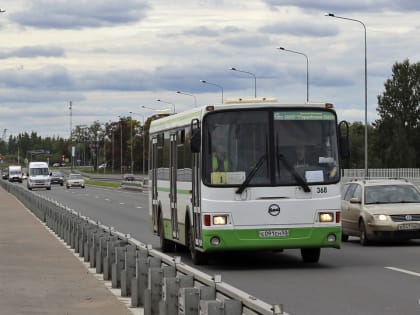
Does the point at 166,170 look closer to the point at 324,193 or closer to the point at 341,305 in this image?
the point at 324,193

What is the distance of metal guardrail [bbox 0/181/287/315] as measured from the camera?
26.2ft

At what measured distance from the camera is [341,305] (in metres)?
13.1

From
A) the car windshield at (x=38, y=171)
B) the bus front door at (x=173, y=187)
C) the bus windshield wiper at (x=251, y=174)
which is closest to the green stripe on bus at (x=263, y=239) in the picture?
the bus windshield wiper at (x=251, y=174)

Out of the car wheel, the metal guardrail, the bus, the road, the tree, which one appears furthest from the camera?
the tree

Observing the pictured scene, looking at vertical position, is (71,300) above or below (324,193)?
below

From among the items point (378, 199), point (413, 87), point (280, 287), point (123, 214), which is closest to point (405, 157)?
point (413, 87)

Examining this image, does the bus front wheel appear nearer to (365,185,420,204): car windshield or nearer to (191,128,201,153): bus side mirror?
(191,128,201,153): bus side mirror

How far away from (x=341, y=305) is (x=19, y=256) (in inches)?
415

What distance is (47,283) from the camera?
653 inches

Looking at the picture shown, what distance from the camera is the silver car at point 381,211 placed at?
2333 centimetres

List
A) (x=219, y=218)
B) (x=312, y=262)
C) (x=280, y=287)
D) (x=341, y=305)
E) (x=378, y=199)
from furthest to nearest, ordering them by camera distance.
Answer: (x=378, y=199)
(x=312, y=262)
(x=219, y=218)
(x=280, y=287)
(x=341, y=305)

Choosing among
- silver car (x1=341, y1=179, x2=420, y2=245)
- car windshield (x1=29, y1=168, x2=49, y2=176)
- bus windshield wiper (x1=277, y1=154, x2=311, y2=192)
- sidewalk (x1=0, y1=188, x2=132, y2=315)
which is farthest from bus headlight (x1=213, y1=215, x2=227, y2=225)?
car windshield (x1=29, y1=168, x2=49, y2=176)

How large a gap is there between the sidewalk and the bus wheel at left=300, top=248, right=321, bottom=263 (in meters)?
3.66

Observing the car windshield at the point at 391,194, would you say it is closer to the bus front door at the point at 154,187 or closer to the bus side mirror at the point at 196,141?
the bus front door at the point at 154,187
